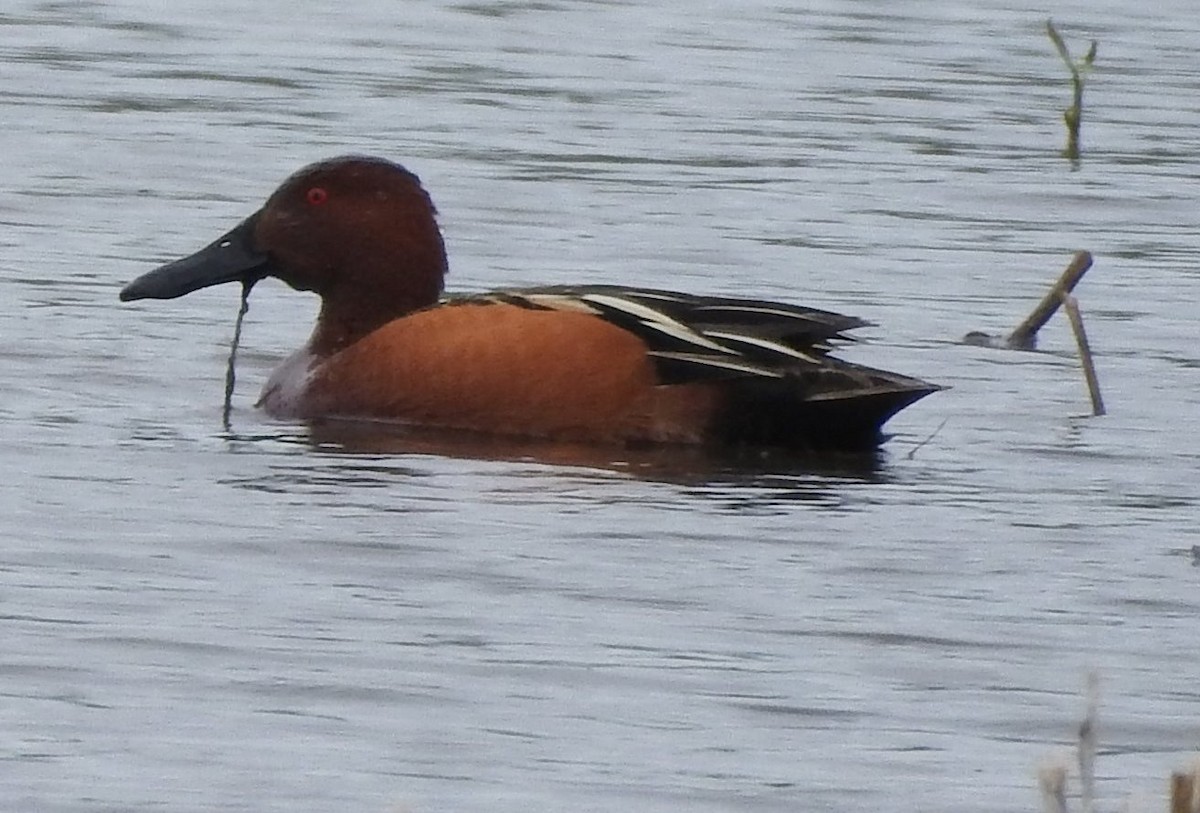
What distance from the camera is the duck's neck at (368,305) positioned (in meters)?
11.3

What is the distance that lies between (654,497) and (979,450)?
1394 mm

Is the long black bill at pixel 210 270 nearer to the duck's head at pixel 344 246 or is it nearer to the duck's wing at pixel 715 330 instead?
the duck's head at pixel 344 246

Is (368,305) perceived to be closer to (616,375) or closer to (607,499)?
(616,375)

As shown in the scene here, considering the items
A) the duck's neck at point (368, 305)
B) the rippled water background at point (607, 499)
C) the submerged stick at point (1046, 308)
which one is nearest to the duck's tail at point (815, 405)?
the rippled water background at point (607, 499)

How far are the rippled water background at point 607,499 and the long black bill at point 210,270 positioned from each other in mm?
311

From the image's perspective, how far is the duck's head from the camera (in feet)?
37.2

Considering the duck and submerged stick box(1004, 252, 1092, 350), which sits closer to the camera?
the duck

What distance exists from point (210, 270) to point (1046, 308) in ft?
9.83

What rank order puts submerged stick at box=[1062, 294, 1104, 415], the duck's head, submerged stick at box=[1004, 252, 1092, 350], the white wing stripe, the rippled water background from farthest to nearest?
submerged stick at box=[1004, 252, 1092, 350] < the duck's head < submerged stick at box=[1062, 294, 1104, 415] < the white wing stripe < the rippled water background

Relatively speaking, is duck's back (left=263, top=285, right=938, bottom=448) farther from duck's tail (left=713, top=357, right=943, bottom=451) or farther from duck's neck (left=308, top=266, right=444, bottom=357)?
duck's neck (left=308, top=266, right=444, bottom=357)

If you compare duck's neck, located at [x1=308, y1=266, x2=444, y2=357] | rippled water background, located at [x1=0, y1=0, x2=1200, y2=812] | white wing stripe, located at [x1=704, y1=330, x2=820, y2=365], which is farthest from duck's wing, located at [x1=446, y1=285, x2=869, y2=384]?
duck's neck, located at [x1=308, y1=266, x2=444, y2=357]

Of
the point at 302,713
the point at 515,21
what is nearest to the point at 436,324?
the point at 302,713

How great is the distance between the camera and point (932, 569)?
28.9 feet

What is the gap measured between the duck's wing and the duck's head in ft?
2.67
